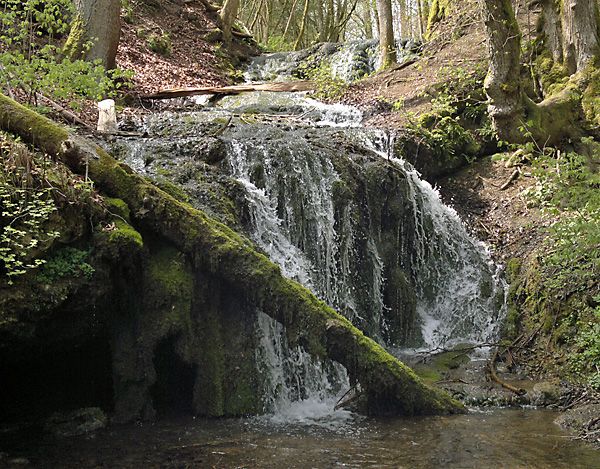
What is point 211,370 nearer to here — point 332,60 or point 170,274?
point 170,274

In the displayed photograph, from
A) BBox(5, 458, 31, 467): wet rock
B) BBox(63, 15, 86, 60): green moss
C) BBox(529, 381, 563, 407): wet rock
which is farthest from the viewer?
BBox(63, 15, 86, 60): green moss

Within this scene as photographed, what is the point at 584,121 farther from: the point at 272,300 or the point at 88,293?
the point at 88,293

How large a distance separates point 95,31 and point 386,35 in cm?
831

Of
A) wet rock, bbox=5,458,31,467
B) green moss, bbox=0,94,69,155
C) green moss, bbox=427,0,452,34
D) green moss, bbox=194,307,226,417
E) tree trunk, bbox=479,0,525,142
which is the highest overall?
green moss, bbox=427,0,452,34

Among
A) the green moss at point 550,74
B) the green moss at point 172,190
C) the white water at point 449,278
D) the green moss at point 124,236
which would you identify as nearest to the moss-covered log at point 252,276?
the green moss at point 124,236

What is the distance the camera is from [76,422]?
5969 mm

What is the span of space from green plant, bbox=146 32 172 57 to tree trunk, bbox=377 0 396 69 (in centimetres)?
620

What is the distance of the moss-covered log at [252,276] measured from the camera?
21.4ft

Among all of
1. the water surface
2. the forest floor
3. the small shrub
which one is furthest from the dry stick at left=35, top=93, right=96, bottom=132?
the water surface

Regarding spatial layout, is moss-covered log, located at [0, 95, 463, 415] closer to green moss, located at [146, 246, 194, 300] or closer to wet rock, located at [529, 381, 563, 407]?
green moss, located at [146, 246, 194, 300]

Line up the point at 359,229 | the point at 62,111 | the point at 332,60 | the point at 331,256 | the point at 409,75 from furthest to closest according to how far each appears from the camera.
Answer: the point at 332,60, the point at 409,75, the point at 62,111, the point at 359,229, the point at 331,256

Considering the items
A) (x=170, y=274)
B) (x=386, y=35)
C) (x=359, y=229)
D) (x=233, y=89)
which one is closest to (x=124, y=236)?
(x=170, y=274)

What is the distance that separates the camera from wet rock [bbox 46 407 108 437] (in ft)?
19.2

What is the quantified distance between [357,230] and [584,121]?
4188 millimetres
